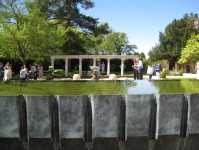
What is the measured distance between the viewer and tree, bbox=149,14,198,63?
225ft

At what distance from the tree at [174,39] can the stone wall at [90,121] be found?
64.9 metres

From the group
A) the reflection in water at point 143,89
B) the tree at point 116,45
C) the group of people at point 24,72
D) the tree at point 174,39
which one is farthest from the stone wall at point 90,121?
the tree at point 116,45

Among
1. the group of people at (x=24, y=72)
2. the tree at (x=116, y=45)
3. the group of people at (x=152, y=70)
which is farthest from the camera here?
the tree at (x=116, y=45)

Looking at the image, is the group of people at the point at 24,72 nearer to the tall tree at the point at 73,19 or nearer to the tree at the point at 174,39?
the tall tree at the point at 73,19

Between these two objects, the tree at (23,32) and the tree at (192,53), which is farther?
the tree at (192,53)

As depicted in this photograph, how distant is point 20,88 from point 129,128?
2.68 metres

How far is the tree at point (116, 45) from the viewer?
295 feet

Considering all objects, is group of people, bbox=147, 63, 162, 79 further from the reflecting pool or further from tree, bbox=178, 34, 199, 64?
tree, bbox=178, 34, 199, 64

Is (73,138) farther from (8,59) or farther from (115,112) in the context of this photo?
(8,59)

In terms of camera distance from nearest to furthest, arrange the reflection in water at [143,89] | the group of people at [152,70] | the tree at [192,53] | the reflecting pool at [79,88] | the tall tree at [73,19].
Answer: the reflecting pool at [79,88] → the reflection in water at [143,89] → the group of people at [152,70] → the tall tree at [73,19] → the tree at [192,53]

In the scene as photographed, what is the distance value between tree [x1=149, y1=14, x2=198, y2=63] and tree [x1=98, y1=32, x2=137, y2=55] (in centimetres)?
1885

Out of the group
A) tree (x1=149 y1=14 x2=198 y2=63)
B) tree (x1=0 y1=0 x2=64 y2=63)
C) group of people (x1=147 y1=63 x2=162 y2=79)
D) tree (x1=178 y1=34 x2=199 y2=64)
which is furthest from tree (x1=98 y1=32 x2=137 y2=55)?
group of people (x1=147 y1=63 x2=162 y2=79)

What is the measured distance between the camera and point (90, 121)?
4.57 metres

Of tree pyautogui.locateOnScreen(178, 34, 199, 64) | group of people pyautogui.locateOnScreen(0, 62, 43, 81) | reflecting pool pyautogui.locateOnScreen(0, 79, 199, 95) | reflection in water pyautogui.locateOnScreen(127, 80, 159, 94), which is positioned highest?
tree pyautogui.locateOnScreen(178, 34, 199, 64)
